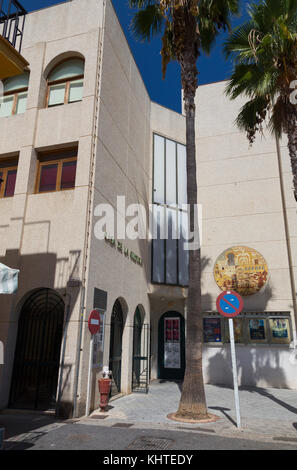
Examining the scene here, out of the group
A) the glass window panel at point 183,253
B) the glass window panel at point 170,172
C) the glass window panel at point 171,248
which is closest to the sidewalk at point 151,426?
the glass window panel at point 171,248

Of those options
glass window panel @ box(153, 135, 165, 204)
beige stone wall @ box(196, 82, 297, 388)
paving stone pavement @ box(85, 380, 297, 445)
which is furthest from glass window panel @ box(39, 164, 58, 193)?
beige stone wall @ box(196, 82, 297, 388)

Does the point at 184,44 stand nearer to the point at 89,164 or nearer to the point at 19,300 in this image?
the point at 89,164

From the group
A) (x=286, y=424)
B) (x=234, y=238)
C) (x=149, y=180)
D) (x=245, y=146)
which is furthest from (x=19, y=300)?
(x=245, y=146)

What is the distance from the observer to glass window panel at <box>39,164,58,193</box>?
12070 mm

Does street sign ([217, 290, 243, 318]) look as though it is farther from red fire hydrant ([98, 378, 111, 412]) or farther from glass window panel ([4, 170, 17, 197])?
glass window panel ([4, 170, 17, 197])

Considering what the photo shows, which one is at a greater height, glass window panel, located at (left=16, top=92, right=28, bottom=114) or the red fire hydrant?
glass window panel, located at (left=16, top=92, right=28, bottom=114)

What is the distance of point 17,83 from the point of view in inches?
544

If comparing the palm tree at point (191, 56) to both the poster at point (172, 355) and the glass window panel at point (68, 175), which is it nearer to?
the glass window panel at point (68, 175)

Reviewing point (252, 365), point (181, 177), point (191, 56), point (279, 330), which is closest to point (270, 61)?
point (191, 56)

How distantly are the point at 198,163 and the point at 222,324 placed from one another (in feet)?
29.5

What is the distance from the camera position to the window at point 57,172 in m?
11.9

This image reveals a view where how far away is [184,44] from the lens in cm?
1151

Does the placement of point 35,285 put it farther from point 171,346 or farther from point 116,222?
point 171,346

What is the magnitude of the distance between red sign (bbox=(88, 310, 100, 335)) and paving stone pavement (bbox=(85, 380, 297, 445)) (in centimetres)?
228
